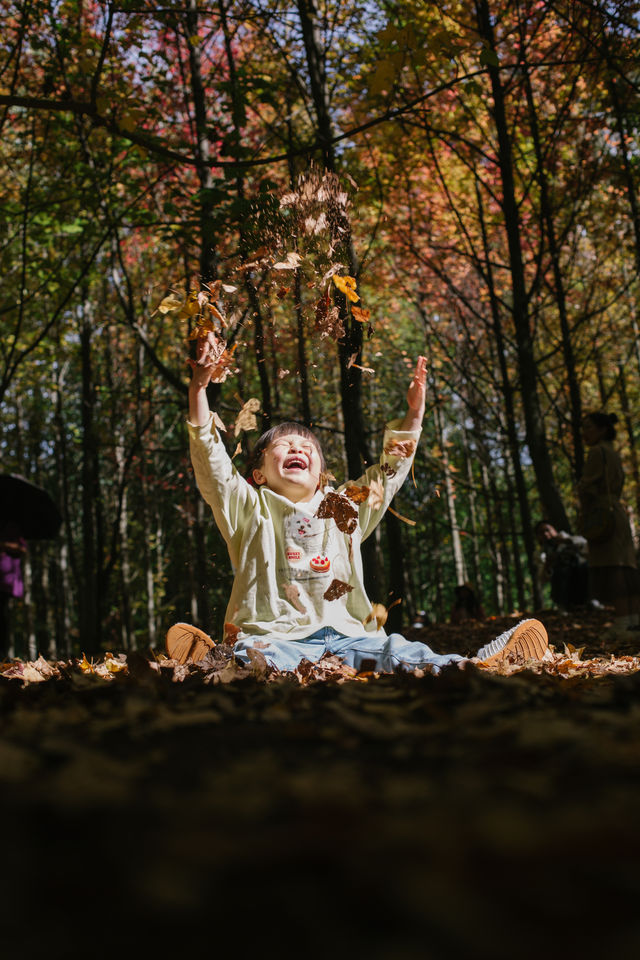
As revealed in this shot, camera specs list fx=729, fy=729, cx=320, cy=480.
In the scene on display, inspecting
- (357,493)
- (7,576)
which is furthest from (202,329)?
(7,576)

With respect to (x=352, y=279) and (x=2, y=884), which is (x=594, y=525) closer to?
(x=352, y=279)

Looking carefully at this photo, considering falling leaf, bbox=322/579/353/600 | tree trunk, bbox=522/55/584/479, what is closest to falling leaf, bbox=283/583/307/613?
falling leaf, bbox=322/579/353/600

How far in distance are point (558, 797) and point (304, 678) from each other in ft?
5.79

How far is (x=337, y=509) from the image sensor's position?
11.3ft

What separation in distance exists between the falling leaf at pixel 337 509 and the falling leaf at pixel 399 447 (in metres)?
0.45

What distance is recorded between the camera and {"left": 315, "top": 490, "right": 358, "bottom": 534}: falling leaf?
11.3 ft

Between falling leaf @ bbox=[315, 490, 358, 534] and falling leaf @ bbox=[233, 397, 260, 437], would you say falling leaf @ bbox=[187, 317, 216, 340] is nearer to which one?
falling leaf @ bbox=[233, 397, 260, 437]

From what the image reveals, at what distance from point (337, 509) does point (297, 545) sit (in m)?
0.31

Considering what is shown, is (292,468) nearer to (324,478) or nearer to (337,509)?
(324,478)

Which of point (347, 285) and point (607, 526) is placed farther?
point (607, 526)

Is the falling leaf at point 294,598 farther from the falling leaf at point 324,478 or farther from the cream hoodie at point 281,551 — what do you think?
the falling leaf at point 324,478

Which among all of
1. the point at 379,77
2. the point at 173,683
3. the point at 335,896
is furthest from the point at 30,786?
the point at 379,77

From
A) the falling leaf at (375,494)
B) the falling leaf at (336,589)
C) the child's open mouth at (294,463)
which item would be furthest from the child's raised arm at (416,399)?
the falling leaf at (336,589)

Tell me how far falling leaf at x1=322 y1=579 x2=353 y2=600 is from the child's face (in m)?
0.55
